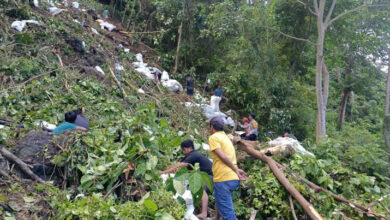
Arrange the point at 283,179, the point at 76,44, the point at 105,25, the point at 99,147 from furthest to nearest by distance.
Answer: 1. the point at 105,25
2. the point at 76,44
3. the point at 283,179
4. the point at 99,147

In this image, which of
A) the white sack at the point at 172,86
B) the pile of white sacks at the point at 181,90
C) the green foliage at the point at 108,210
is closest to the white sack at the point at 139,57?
the pile of white sacks at the point at 181,90

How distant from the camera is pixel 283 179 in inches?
162

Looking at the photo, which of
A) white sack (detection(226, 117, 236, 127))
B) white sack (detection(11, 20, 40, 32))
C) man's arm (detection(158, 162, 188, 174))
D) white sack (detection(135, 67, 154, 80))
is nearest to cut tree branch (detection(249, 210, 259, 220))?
A: man's arm (detection(158, 162, 188, 174))

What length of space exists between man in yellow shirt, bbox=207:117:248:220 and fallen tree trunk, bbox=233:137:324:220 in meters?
0.98

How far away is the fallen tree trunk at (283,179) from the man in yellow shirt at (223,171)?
0.98 metres

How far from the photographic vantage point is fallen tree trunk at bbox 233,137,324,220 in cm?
366

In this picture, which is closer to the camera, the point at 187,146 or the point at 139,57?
the point at 187,146

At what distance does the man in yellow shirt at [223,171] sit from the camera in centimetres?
324

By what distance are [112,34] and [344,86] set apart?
885cm

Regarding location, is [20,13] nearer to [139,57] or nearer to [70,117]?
[139,57]

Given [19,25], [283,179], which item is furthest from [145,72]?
[283,179]

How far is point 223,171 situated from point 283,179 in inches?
47.7

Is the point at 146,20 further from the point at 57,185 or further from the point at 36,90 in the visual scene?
the point at 57,185

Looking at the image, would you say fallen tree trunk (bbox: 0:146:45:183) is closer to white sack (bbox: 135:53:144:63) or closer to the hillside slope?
the hillside slope
